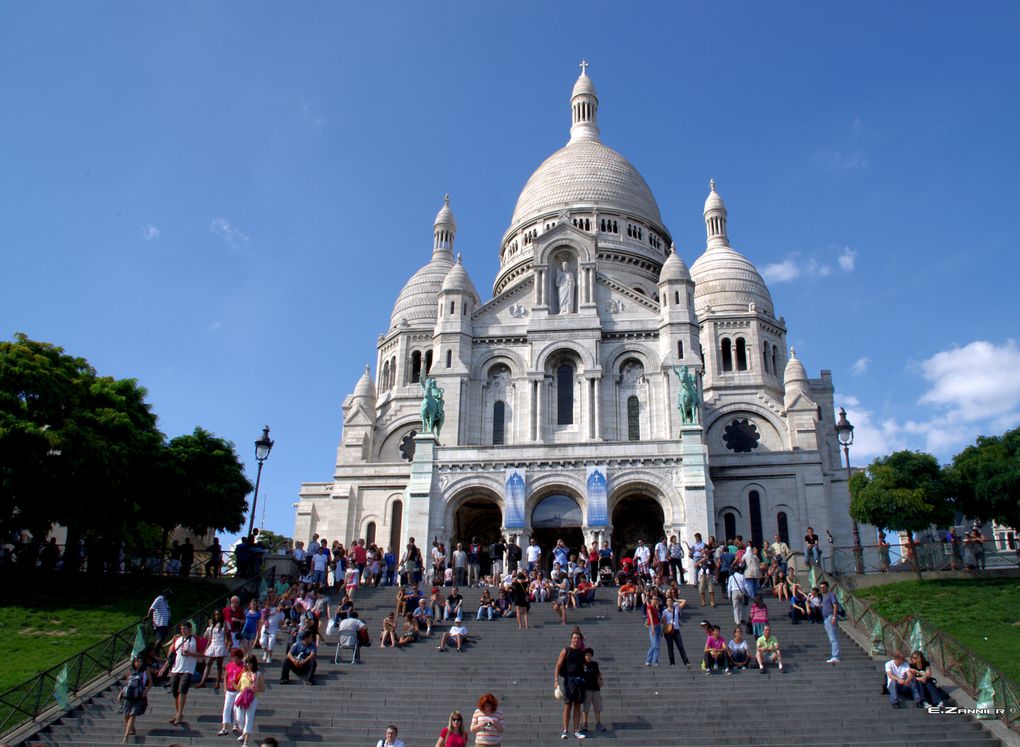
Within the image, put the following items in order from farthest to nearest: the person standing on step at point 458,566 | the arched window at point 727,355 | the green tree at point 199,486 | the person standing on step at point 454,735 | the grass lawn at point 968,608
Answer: the arched window at point 727,355
the green tree at point 199,486
the person standing on step at point 458,566
the grass lawn at point 968,608
the person standing on step at point 454,735

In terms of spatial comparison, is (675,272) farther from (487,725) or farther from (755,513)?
(487,725)

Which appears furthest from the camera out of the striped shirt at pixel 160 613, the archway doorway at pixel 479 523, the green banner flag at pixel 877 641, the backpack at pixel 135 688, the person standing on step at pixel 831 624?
the archway doorway at pixel 479 523

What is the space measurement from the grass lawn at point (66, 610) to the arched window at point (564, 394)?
18.9 metres

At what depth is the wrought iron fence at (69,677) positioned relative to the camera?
57.2 feet

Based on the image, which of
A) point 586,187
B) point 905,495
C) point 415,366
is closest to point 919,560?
point 905,495

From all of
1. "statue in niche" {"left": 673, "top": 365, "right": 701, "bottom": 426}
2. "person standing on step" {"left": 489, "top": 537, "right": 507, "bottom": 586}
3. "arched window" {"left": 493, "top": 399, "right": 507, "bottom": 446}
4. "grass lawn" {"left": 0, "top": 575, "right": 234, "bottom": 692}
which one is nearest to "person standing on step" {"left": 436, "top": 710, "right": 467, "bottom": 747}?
"grass lawn" {"left": 0, "top": 575, "right": 234, "bottom": 692}

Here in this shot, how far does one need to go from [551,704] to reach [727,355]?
3881 cm

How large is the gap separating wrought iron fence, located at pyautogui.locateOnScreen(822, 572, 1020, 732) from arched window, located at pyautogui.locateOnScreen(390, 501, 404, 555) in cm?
2701

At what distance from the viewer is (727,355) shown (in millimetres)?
54250

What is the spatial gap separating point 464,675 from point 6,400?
659 inches

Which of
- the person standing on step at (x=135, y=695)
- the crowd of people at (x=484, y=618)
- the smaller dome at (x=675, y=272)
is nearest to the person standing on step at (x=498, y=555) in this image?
the crowd of people at (x=484, y=618)

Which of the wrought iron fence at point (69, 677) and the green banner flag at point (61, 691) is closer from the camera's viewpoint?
the wrought iron fence at point (69, 677)

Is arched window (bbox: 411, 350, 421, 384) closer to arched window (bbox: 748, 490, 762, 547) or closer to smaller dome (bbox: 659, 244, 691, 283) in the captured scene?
smaller dome (bbox: 659, 244, 691, 283)

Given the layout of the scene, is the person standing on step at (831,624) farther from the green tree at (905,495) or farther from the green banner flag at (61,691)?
the green banner flag at (61,691)
